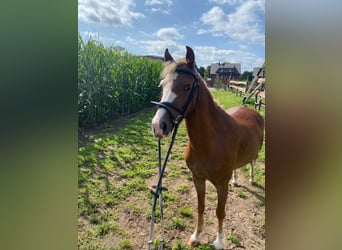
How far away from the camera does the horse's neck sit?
3.14ft

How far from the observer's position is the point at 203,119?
98 centimetres

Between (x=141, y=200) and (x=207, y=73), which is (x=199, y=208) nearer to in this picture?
(x=141, y=200)

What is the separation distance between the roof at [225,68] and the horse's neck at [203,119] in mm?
78

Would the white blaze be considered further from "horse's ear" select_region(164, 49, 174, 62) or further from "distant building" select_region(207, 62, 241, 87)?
"distant building" select_region(207, 62, 241, 87)


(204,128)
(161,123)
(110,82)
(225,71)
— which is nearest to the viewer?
(161,123)

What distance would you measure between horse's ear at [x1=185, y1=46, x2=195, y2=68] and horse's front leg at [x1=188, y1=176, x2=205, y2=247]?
570mm

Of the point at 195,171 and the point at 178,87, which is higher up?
the point at 178,87

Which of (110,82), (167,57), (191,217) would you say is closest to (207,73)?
(167,57)

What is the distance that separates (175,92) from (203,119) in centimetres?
22

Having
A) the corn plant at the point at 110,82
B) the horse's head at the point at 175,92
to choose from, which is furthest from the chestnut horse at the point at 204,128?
the corn plant at the point at 110,82
